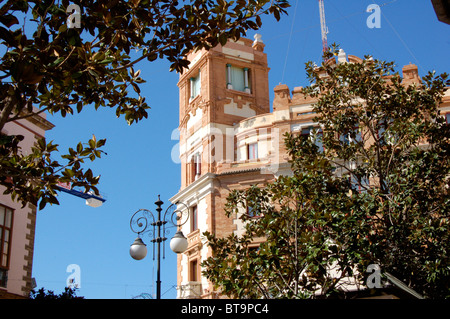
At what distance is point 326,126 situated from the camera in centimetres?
1755

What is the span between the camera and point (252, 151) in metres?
30.9

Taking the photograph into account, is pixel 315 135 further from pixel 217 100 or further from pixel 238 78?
pixel 238 78

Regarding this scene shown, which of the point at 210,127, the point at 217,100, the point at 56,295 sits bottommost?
the point at 56,295

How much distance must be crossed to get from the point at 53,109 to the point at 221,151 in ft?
74.0

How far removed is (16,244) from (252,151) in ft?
47.2

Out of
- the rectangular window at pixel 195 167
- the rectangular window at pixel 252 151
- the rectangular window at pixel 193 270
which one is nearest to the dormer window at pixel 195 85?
the rectangular window at pixel 195 167

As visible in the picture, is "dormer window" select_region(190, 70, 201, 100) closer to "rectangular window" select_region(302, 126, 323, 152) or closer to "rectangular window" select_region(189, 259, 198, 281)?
"rectangular window" select_region(302, 126, 323, 152)

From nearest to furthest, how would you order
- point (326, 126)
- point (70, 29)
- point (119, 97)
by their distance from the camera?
point (70, 29) → point (119, 97) → point (326, 126)

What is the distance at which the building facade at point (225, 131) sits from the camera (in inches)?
1164

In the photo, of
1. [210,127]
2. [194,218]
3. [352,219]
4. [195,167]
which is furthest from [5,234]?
[195,167]

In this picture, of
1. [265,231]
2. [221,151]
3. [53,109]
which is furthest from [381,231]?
[221,151]

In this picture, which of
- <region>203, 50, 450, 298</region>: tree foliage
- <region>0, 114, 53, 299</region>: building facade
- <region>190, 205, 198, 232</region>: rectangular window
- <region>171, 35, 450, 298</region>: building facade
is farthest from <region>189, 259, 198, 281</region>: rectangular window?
<region>203, 50, 450, 298</region>: tree foliage

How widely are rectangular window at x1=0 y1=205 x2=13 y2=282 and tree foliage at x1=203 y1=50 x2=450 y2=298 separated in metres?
8.17
